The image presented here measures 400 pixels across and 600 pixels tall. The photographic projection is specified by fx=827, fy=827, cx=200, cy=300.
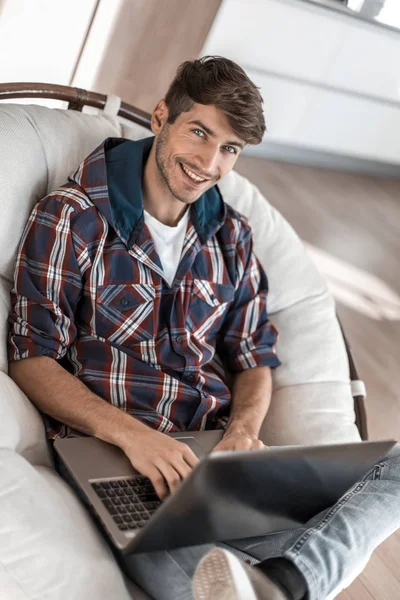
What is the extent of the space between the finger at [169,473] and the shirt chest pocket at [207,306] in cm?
44

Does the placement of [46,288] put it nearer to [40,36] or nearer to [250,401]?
[250,401]

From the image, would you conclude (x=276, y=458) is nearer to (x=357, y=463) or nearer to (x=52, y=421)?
(x=357, y=463)

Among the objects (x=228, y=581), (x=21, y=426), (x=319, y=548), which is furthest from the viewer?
(x=21, y=426)

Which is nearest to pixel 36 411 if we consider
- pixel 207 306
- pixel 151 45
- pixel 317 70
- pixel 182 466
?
pixel 182 466

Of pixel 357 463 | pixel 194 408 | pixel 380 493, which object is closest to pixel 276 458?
pixel 357 463

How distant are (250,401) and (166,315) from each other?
28 centimetres

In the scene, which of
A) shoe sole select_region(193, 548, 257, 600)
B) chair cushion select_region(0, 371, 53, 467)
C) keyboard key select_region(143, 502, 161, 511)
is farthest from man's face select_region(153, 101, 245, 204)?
shoe sole select_region(193, 548, 257, 600)

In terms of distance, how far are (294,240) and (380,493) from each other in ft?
2.96

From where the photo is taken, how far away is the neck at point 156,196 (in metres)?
1.82

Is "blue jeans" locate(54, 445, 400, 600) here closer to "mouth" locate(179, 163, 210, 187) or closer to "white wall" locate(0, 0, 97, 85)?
"mouth" locate(179, 163, 210, 187)

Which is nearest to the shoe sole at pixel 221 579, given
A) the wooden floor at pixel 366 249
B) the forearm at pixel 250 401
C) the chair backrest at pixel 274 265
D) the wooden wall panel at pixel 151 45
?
the forearm at pixel 250 401

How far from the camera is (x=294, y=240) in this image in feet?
7.56

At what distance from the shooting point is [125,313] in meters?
1.75

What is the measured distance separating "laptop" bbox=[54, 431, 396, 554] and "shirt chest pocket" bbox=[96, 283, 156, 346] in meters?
0.27
